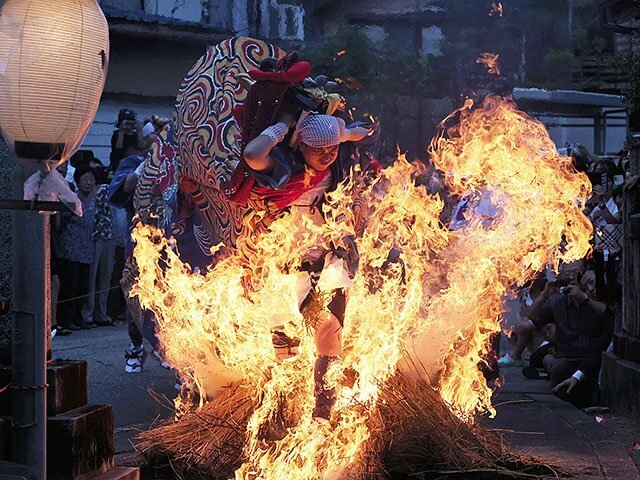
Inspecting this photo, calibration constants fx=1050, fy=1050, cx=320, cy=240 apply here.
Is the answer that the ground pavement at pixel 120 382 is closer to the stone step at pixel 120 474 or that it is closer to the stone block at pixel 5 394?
the stone step at pixel 120 474

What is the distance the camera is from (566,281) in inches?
389

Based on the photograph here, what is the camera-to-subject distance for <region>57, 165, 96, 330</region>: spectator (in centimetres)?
1212

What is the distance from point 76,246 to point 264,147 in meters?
6.83

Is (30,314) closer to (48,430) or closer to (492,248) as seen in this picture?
(48,430)

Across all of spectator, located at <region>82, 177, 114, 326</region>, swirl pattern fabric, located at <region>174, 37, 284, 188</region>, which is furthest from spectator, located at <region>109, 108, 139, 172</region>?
swirl pattern fabric, located at <region>174, 37, 284, 188</region>

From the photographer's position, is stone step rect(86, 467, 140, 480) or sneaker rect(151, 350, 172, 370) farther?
sneaker rect(151, 350, 172, 370)

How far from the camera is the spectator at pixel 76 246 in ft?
39.8

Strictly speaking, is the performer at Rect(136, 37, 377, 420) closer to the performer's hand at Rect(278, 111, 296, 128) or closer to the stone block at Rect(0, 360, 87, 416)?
the performer's hand at Rect(278, 111, 296, 128)

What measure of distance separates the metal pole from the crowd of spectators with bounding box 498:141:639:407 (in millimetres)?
4803

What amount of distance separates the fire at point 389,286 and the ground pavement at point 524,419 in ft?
1.81

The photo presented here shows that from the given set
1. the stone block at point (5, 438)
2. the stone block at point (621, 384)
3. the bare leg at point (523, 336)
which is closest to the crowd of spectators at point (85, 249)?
the bare leg at point (523, 336)

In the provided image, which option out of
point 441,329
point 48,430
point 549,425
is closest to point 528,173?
point 441,329

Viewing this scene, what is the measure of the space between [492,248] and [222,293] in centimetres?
164

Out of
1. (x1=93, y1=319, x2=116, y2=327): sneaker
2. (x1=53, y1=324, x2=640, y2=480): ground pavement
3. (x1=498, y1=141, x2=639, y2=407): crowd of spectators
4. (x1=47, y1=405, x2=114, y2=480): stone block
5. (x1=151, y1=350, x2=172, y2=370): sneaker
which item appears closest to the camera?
(x1=47, y1=405, x2=114, y2=480): stone block
